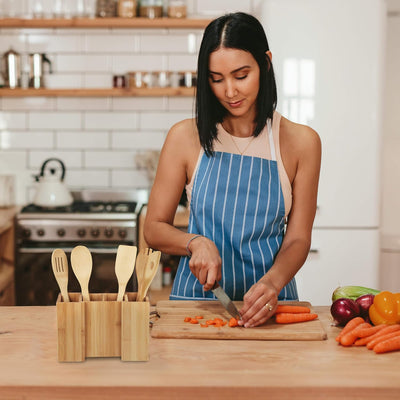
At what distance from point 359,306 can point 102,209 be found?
222 cm

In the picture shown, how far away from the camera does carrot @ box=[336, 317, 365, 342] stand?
1.37 meters

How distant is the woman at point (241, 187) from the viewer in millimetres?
1766

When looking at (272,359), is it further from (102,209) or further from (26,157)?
(26,157)

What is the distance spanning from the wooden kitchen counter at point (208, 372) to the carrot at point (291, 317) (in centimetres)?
9

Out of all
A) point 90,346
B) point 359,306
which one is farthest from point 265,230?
point 90,346

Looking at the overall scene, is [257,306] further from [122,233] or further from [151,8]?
[151,8]

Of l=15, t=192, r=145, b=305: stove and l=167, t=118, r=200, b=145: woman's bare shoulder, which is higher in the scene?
l=167, t=118, r=200, b=145: woman's bare shoulder

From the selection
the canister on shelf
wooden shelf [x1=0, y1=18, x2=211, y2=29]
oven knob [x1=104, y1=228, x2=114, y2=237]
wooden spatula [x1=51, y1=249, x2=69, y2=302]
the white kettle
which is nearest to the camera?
Result: wooden spatula [x1=51, y1=249, x2=69, y2=302]

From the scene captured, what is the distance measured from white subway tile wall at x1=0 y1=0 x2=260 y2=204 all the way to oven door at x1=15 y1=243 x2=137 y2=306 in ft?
Result: 2.30

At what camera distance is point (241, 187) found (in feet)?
5.91

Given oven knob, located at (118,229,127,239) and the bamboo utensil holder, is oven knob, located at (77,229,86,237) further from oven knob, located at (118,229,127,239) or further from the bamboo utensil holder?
the bamboo utensil holder

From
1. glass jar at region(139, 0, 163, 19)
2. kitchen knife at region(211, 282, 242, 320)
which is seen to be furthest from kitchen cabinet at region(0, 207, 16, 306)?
kitchen knife at region(211, 282, 242, 320)

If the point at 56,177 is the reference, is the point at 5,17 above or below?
above

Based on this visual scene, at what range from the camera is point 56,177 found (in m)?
3.58
